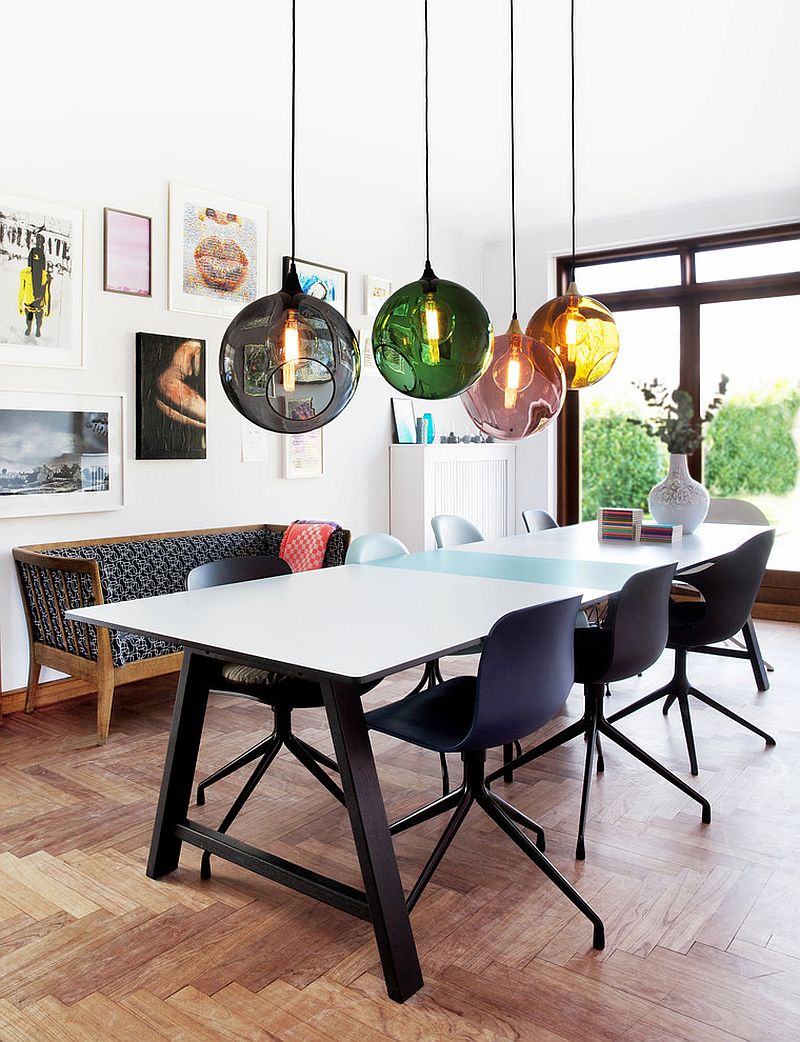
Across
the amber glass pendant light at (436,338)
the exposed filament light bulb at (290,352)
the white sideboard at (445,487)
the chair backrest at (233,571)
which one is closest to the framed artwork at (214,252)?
the white sideboard at (445,487)

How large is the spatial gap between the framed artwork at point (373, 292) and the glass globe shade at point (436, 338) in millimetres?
4014

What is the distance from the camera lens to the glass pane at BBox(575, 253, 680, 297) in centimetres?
728

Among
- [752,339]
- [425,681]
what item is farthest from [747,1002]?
[752,339]

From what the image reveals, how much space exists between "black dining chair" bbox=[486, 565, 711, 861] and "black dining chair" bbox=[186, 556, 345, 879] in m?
0.65

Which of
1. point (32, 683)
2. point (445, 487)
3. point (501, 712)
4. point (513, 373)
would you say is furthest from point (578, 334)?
point (445, 487)

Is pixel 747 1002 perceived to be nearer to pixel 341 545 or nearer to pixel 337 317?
pixel 337 317

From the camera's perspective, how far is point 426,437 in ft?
23.3

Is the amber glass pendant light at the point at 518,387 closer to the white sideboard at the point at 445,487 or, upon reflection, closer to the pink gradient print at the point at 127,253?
the pink gradient print at the point at 127,253

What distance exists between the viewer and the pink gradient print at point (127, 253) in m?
4.93

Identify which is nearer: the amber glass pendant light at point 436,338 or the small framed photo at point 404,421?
the amber glass pendant light at point 436,338

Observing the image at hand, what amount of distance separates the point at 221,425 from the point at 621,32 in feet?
10.1

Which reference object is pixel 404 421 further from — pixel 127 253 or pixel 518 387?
pixel 518 387

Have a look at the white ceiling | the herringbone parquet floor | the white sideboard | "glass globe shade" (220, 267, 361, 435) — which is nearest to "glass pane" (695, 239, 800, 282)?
the white ceiling

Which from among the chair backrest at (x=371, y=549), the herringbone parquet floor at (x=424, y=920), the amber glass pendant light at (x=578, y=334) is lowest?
the herringbone parquet floor at (x=424, y=920)
